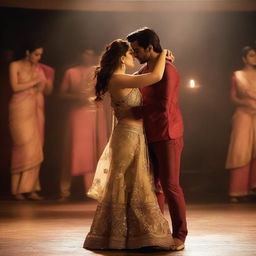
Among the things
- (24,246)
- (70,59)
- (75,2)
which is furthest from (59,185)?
(24,246)

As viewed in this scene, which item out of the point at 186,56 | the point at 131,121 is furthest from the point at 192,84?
the point at 131,121

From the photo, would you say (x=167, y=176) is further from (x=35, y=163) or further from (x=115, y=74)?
(x=35, y=163)

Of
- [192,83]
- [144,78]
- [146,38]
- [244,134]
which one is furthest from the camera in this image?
[192,83]

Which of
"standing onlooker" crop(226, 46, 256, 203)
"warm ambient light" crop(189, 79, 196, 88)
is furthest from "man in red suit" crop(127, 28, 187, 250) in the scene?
"warm ambient light" crop(189, 79, 196, 88)

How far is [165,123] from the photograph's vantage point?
360cm

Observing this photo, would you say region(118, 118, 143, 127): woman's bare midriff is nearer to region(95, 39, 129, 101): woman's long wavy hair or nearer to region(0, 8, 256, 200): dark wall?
region(95, 39, 129, 101): woman's long wavy hair

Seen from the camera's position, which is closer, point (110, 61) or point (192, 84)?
point (110, 61)

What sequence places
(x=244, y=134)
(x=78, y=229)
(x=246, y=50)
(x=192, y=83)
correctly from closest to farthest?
(x=78, y=229), (x=244, y=134), (x=246, y=50), (x=192, y=83)

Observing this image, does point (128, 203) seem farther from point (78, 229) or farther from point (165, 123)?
point (78, 229)

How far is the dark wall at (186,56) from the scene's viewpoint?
7027mm

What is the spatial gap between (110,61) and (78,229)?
4.78 ft

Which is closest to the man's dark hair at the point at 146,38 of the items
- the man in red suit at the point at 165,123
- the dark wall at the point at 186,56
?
the man in red suit at the point at 165,123

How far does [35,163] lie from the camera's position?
6.76 meters

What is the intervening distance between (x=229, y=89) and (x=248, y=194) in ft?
4.16
